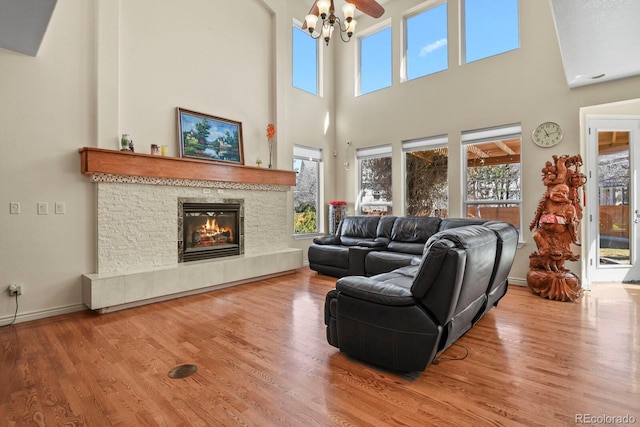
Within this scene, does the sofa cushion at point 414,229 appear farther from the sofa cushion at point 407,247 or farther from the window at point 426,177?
the window at point 426,177

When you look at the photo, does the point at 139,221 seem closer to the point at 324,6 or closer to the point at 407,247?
the point at 324,6

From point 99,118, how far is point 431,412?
4.46m

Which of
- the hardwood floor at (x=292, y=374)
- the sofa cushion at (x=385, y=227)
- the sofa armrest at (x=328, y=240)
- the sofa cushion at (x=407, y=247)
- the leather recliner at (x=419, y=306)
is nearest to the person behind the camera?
the hardwood floor at (x=292, y=374)

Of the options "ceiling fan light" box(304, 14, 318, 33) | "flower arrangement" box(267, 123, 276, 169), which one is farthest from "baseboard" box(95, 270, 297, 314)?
"ceiling fan light" box(304, 14, 318, 33)

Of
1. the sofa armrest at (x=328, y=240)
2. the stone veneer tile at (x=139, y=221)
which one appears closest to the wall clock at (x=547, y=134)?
the sofa armrest at (x=328, y=240)

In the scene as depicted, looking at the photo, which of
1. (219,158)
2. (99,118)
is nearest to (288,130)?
(219,158)

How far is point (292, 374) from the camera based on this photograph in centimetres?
224

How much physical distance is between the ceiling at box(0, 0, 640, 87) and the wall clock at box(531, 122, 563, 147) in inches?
32.8

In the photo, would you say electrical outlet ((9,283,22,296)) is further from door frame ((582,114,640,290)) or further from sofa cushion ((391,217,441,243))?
door frame ((582,114,640,290))

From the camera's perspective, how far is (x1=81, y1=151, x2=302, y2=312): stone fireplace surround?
3.72 m

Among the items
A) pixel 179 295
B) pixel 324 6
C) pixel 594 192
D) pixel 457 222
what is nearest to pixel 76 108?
pixel 179 295

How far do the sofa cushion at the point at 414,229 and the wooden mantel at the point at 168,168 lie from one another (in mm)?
2205

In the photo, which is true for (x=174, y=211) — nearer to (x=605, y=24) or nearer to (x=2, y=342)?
(x=2, y=342)

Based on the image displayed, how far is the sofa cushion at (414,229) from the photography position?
5.16 metres
